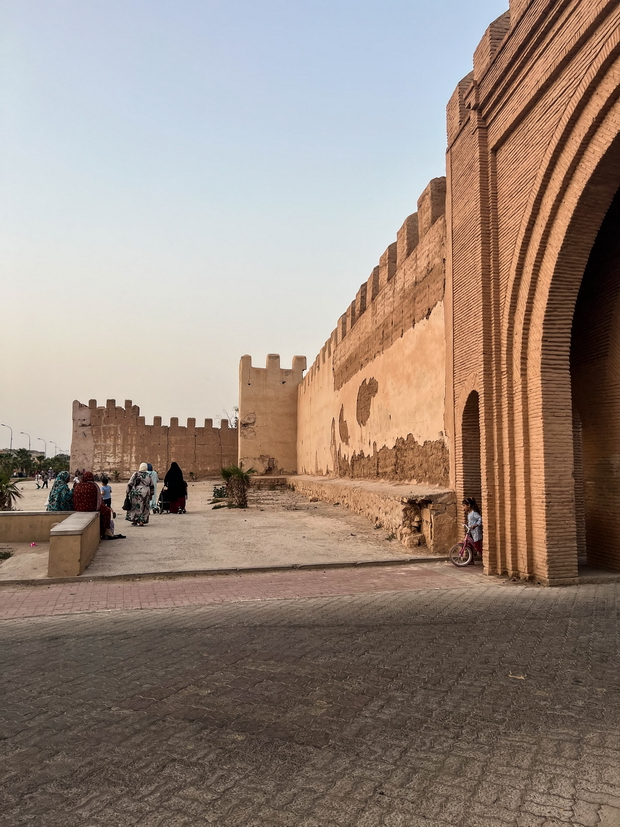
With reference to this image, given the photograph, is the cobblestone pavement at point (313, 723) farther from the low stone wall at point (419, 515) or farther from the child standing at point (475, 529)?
the low stone wall at point (419, 515)

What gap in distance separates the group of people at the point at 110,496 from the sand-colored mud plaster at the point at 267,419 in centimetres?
1190

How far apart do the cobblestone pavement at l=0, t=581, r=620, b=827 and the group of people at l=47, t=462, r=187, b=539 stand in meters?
5.11

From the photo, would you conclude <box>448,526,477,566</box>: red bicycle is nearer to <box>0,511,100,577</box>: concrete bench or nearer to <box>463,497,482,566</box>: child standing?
<box>463,497,482,566</box>: child standing

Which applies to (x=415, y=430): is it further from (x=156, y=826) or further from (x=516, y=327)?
(x=156, y=826)

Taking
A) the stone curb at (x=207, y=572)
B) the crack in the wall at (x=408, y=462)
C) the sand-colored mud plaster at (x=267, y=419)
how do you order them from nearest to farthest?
the stone curb at (x=207, y=572) → the crack in the wall at (x=408, y=462) → the sand-colored mud plaster at (x=267, y=419)

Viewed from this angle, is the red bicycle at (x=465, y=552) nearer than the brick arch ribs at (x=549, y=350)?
No

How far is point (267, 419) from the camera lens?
2781 centimetres

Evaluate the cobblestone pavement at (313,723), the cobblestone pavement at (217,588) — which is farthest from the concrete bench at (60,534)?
the cobblestone pavement at (313,723)

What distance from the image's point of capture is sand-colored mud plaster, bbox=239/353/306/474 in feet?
90.6

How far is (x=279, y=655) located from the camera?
3.93 meters

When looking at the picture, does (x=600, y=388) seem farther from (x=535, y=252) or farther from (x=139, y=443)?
(x=139, y=443)

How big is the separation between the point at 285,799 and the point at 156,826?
47 cm

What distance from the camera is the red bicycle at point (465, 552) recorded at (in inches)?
309

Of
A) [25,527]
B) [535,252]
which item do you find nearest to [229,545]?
[25,527]
